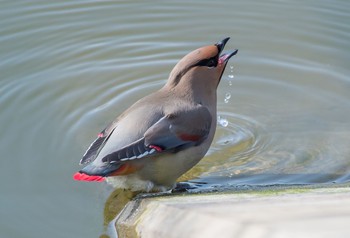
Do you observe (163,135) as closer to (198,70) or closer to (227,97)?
(198,70)

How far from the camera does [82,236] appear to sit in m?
4.71

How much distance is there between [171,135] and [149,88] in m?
1.64

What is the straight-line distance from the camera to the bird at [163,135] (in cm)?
485

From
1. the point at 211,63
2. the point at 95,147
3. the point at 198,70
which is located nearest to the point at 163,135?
the point at 95,147

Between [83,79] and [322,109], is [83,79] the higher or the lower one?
the higher one

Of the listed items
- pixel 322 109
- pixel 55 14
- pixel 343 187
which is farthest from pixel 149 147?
pixel 55 14

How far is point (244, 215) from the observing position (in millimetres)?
3928

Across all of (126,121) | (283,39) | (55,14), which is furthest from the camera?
(55,14)

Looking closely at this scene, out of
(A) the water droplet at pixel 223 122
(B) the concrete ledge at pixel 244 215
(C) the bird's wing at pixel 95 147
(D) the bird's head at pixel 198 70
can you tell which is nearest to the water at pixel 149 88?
(A) the water droplet at pixel 223 122

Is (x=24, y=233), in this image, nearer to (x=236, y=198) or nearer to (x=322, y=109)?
(x=236, y=198)

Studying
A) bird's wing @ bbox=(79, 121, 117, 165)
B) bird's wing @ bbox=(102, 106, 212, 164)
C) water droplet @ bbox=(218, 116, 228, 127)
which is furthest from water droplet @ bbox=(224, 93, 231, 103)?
bird's wing @ bbox=(79, 121, 117, 165)

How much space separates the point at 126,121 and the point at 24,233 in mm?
919

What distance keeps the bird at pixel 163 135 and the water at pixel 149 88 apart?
299 millimetres

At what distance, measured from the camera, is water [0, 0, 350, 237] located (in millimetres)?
5320
